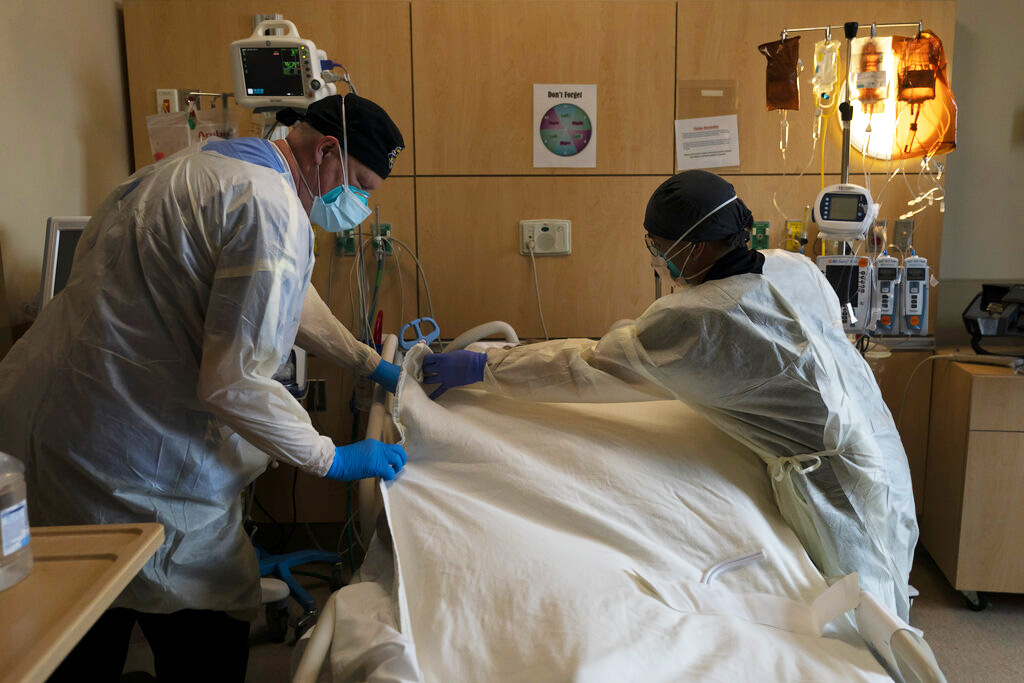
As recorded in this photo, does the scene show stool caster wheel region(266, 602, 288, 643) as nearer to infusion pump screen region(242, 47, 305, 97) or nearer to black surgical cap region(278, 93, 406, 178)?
black surgical cap region(278, 93, 406, 178)

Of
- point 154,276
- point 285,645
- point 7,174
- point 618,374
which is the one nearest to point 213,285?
point 154,276

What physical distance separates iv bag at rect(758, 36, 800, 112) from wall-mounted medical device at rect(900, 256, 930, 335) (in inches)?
28.2

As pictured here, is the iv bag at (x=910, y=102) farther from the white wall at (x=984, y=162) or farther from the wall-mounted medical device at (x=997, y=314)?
the wall-mounted medical device at (x=997, y=314)

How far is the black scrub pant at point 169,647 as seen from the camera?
1.45 metres

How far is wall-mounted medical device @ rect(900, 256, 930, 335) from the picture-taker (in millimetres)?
2633

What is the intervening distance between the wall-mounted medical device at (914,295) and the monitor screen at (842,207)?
376 mm

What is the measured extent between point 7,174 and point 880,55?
2.85 m

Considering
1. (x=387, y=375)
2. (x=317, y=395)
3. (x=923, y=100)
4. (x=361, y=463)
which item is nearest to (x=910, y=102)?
(x=923, y=100)

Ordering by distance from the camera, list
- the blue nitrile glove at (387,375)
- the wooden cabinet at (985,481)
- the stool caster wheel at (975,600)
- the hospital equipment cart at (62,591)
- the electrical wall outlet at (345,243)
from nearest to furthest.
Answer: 1. the hospital equipment cart at (62,591)
2. the blue nitrile glove at (387,375)
3. the wooden cabinet at (985,481)
4. the stool caster wheel at (975,600)
5. the electrical wall outlet at (345,243)

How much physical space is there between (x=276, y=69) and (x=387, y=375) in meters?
1.16

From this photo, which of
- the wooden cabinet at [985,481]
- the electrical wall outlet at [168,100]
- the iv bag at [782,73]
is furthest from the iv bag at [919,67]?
the electrical wall outlet at [168,100]

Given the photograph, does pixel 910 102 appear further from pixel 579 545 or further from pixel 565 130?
pixel 579 545

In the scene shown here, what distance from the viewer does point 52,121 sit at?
241cm

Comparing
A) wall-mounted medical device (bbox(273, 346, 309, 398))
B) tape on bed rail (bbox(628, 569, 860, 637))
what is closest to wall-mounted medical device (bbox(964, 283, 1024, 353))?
tape on bed rail (bbox(628, 569, 860, 637))
